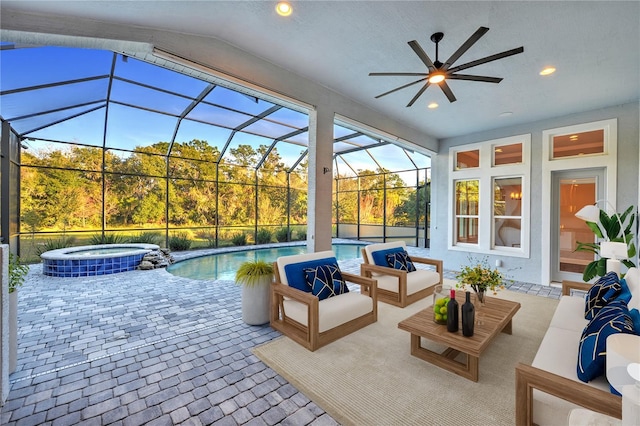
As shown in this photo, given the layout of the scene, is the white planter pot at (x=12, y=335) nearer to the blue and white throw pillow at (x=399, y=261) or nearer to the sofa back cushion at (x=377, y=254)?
the sofa back cushion at (x=377, y=254)

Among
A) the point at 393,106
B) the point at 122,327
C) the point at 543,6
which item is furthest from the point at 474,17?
the point at 122,327

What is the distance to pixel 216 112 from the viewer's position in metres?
6.86

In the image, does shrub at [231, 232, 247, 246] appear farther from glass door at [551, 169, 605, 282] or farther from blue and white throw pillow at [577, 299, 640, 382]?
blue and white throw pillow at [577, 299, 640, 382]

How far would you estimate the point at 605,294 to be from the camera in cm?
254

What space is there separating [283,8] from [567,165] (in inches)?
235

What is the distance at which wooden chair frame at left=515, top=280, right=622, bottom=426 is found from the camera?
1312mm

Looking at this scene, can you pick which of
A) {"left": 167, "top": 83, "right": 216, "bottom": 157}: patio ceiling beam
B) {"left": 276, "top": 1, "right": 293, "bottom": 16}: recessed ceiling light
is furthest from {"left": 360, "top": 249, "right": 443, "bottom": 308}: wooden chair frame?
{"left": 167, "top": 83, "right": 216, "bottom": 157}: patio ceiling beam

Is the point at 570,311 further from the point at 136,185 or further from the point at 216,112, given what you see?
the point at 136,185

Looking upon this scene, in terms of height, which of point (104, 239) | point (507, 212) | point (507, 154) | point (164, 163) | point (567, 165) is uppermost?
point (164, 163)

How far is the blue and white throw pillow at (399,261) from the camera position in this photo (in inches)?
168

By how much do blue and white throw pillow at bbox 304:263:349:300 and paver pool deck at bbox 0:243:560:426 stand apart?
28.2 inches

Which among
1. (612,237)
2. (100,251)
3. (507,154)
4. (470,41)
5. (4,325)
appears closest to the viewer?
(4,325)

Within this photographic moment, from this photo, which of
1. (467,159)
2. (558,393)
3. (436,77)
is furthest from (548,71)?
(558,393)

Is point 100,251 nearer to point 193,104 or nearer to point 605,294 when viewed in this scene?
point 193,104
